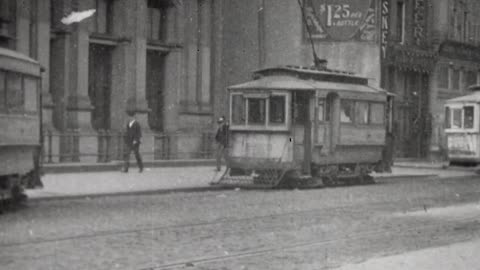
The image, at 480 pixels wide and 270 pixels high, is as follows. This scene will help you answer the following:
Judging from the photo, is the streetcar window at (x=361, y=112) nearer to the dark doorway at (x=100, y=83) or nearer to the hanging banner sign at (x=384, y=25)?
the dark doorway at (x=100, y=83)

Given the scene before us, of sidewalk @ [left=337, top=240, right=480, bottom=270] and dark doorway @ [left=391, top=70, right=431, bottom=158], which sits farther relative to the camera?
dark doorway @ [left=391, top=70, right=431, bottom=158]

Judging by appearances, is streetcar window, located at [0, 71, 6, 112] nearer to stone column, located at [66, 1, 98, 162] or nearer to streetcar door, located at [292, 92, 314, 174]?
streetcar door, located at [292, 92, 314, 174]

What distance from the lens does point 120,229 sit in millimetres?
14750

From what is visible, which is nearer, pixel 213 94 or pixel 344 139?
pixel 344 139

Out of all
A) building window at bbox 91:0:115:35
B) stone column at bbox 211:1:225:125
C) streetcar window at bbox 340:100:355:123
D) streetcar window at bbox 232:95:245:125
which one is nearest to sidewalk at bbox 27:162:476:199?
streetcar window at bbox 232:95:245:125

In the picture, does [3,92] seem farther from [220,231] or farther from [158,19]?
[158,19]

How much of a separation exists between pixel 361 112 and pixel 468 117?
12.0m

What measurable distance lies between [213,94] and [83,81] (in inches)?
305

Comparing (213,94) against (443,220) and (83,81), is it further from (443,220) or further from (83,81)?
(443,220)

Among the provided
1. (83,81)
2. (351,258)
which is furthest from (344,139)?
(351,258)

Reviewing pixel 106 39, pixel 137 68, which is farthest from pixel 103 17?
pixel 137 68

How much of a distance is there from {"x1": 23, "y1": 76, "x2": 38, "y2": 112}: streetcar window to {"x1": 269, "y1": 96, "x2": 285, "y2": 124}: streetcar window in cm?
820

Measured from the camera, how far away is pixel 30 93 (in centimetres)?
1831

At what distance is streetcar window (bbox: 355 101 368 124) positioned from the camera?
27.4 metres
